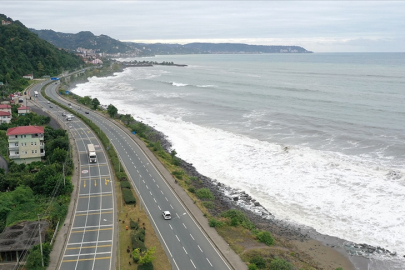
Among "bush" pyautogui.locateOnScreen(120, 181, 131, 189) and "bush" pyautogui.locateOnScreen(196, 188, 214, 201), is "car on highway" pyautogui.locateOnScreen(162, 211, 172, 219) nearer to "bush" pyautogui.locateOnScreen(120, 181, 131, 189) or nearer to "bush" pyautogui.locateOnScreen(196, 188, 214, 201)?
"bush" pyautogui.locateOnScreen(196, 188, 214, 201)

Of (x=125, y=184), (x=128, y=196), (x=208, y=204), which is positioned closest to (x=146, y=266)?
(x=128, y=196)

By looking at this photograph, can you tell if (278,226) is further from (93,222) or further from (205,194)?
(93,222)

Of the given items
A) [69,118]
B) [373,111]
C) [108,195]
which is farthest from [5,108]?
[373,111]

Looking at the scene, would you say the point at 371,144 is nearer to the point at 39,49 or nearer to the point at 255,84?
the point at 255,84

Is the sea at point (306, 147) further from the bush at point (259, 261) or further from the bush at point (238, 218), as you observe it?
the bush at point (259, 261)

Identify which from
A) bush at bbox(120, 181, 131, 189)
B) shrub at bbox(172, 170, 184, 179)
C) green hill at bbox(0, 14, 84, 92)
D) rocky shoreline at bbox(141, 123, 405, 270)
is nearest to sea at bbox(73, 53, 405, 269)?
rocky shoreline at bbox(141, 123, 405, 270)

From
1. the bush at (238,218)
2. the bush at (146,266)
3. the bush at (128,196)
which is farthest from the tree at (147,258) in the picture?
the bush at (128,196)
